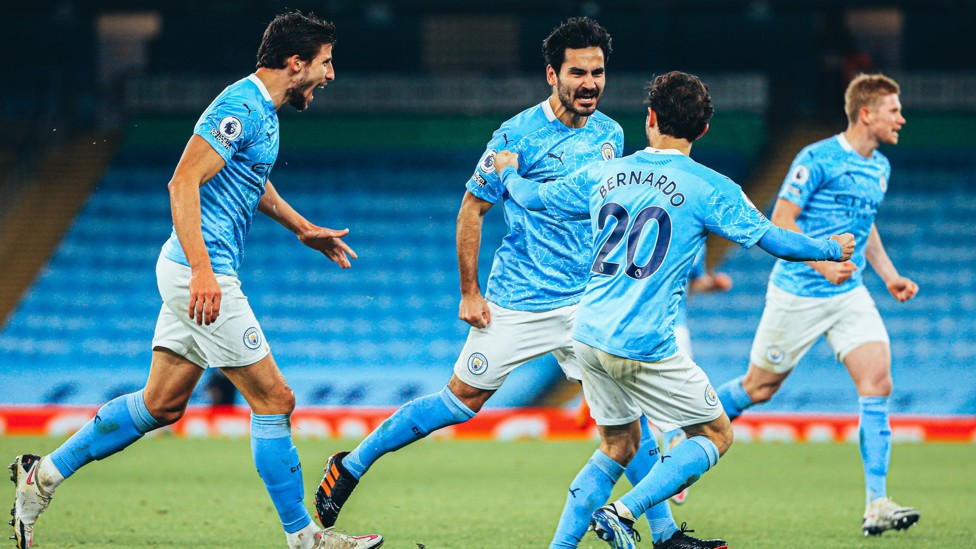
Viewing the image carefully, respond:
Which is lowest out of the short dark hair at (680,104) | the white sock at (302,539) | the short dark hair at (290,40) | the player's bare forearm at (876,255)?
the white sock at (302,539)

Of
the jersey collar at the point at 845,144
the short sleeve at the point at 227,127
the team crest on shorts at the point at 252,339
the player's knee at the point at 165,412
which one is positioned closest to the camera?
the short sleeve at the point at 227,127

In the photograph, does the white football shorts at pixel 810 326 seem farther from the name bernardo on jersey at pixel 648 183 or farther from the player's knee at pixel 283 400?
the player's knee at pixel 283 400

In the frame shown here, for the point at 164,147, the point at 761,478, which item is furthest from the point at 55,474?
the point at 164,147

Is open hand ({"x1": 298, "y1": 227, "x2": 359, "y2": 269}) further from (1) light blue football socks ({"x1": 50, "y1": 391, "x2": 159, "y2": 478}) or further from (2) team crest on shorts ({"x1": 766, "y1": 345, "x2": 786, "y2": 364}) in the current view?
(2) team crest on shorts ({"x1": 766, "y1": 345, "x2": 786, "y2": 364})

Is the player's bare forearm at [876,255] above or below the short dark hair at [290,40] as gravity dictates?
below

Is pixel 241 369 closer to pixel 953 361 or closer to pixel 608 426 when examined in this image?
pixel 608 426

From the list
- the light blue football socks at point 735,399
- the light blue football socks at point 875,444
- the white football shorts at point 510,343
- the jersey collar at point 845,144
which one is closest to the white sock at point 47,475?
the white football shorts at point 510,343

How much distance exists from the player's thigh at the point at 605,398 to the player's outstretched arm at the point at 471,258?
28.1 inches

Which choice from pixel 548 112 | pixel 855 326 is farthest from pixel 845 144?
pixel 548 112

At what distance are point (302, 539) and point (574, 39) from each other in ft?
8.28

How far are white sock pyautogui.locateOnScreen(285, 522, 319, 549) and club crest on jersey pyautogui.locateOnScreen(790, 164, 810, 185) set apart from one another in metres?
3.60

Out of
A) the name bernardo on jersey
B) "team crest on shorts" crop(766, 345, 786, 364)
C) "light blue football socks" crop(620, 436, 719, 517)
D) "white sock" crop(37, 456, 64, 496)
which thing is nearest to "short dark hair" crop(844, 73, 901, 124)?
"team crest on shorts" crop(766, 345, 786, 364)

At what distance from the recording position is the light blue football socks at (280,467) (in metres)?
5.34

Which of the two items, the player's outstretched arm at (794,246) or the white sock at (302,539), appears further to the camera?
the white sock at (302,539)
